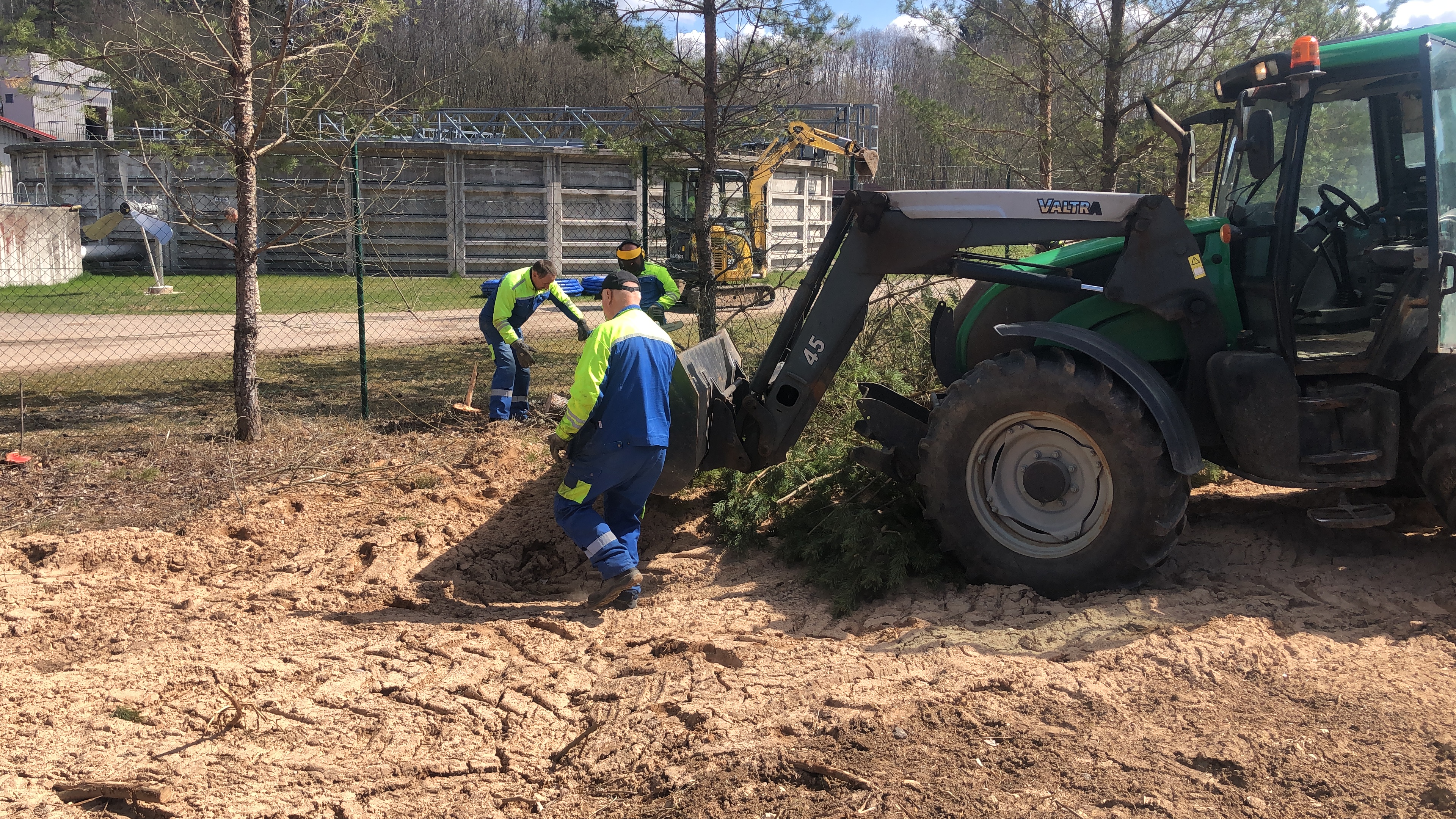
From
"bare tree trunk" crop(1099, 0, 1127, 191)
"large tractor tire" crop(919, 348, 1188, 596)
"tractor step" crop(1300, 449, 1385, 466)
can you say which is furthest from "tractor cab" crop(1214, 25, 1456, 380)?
"bare tree trunk" crop(1099, 0, 1127, 191)

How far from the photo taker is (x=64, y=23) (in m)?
8.55

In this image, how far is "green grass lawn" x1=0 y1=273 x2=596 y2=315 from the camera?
55.8ft

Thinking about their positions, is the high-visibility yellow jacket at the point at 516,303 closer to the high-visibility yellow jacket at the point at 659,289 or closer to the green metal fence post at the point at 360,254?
the high-visibility yellow jacket at the point at 659,289

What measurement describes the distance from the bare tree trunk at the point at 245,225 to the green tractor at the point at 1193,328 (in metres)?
4.34

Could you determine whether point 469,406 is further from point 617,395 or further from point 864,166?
point 617,395

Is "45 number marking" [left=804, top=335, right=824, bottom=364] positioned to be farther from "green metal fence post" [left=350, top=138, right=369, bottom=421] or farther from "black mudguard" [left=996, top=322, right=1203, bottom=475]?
Answer: "green metal fence post" [left=350, top=138, right=369, bottom=421]

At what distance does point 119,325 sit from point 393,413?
7999mm

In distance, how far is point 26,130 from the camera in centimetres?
2711

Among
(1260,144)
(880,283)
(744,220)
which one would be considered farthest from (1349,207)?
(744,220)

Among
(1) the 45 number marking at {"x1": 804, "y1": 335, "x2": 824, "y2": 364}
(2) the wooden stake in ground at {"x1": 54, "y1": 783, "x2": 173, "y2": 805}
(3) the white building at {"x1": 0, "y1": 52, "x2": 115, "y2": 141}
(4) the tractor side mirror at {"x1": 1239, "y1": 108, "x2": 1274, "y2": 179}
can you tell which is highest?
(3) the white building at {"x1": 0, "y1": 52, "x2": 115, "y2": 141}

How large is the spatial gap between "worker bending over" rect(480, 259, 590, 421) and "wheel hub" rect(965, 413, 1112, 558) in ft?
16.4

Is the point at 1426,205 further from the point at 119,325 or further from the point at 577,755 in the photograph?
the point at 119,325

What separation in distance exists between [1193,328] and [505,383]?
6.03 m

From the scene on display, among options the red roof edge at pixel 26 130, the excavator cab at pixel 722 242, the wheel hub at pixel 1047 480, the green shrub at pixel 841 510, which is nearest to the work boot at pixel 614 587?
the green shrub at pixel 841 510
